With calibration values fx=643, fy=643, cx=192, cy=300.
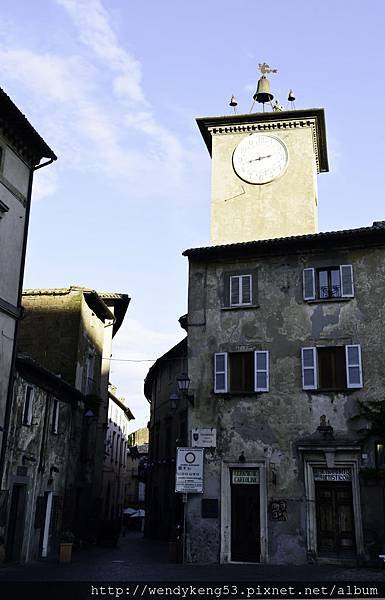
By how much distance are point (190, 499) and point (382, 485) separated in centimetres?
610

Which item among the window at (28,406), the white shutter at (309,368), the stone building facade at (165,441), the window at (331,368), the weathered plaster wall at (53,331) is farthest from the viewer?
the stone building facade at (165,441)

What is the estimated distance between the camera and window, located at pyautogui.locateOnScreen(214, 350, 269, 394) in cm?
2142

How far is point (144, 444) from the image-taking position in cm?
8069

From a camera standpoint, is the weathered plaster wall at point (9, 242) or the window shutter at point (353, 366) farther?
the window shutter at point (353, 366)

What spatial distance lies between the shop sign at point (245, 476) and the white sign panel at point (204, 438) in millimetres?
1120

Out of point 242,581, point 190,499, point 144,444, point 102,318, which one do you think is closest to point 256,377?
point 190,499

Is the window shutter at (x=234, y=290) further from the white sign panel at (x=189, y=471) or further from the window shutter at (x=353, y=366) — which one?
the white sign panel at (x=189, y=471)

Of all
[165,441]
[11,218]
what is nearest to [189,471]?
[11,218]

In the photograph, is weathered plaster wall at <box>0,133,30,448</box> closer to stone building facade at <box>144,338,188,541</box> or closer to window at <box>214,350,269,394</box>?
window at <box>214,350,269,394</box>

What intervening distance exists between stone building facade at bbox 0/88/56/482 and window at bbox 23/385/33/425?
2.49 m

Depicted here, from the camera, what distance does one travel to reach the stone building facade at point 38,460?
798 inches

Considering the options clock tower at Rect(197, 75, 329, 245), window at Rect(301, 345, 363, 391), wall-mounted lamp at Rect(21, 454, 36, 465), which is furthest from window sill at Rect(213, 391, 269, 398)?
clock tower at Rect(197, 75, 329, 245)

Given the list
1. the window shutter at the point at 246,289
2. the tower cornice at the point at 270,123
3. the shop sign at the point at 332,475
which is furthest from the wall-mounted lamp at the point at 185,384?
the tower cornice at the point at 270,123

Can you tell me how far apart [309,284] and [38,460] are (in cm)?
1114
